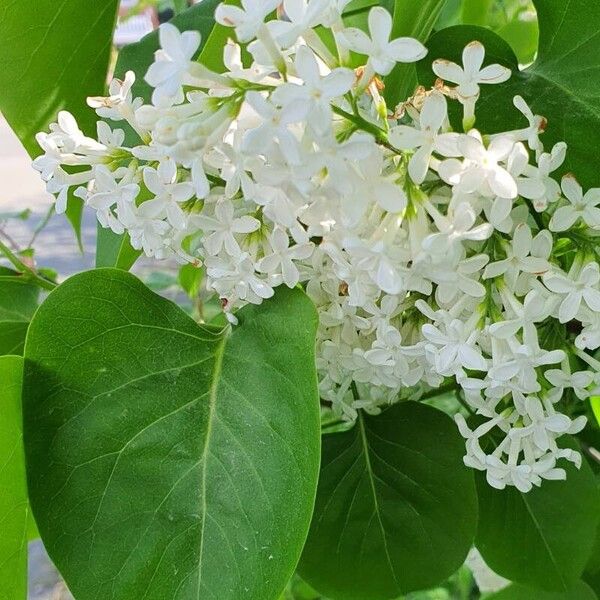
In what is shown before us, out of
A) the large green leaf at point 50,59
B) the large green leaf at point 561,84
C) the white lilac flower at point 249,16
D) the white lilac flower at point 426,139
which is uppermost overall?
the white lilac flower at point 249,16

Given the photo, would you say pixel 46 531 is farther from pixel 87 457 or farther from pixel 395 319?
pixel 395 319

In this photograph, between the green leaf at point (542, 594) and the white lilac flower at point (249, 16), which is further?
the green leaf at point (542, 594)

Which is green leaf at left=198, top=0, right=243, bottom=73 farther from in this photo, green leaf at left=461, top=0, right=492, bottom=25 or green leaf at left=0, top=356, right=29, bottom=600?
green leaf at left=461, top=0, right=492, bottom=25

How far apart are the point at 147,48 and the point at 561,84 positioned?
0.20 meters

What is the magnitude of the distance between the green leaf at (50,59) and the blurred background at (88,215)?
2cm

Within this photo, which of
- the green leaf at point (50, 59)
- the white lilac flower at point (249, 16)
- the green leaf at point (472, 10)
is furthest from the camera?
the green leaf at point (472, 10)

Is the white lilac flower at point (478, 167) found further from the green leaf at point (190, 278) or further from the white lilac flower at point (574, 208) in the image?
the green leaf at point (190, 278)

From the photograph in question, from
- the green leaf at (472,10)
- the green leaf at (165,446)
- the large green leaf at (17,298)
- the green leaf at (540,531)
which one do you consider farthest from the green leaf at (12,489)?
the green leaf at (472,10)

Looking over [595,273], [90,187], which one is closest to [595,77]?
[595,273]

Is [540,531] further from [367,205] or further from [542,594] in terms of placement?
[367,205]

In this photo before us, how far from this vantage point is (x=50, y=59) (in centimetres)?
38

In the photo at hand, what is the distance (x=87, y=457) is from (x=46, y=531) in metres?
0.03

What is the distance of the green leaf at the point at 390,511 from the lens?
1.22 feet

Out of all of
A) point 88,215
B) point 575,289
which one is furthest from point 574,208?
point 88,215
